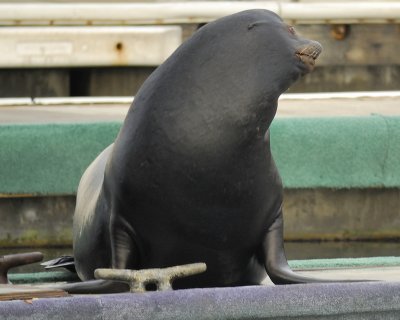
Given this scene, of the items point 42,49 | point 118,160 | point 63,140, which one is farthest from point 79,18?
point 118,160

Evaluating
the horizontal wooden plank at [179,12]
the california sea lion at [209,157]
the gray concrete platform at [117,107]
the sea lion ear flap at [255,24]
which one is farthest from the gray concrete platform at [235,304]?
the horizontal wooden plank at [179,12]

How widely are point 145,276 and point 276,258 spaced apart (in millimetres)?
571

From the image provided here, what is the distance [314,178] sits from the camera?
25.2 feet


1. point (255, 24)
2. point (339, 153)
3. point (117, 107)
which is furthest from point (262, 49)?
point (117, 107)

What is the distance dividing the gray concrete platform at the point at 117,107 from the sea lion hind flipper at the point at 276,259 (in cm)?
323

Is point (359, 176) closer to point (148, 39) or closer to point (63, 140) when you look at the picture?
point (63, 140)

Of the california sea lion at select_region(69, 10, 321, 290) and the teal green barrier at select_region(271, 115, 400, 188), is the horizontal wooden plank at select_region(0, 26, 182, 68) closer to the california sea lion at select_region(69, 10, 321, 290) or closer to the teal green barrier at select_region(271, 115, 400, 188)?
the teal green barrier at select_region(271, 115, 400, 188)

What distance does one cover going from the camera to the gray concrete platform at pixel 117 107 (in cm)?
827

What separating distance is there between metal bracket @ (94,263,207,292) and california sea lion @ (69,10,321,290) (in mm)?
144

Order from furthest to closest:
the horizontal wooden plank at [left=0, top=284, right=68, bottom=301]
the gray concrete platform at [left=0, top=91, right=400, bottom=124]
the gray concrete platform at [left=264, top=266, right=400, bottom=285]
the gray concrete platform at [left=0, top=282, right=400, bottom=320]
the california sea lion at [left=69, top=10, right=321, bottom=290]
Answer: the gray concrete platform at [left=0, top=91, right=400, bottom=124]
the gray concrete platform at [left=264, top=266, right=400, bottom=285]
the california sea lion at [left=69, top=10, right=321, bottom=290]
the horizontal wooden plank at [left=0, top=284, right=68, bottom=301]
the gray concrete platform at [left=0, top=282, right=400, bottom=320]

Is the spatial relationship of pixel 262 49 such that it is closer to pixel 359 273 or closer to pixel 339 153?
pixel 359 273

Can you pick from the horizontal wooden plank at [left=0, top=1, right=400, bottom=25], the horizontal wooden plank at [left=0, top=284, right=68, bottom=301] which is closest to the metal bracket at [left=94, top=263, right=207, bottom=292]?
the horizontal wooden plank at [left=0, top=284, right=68, bottom=301]

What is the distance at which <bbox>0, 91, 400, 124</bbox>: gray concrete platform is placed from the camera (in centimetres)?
827

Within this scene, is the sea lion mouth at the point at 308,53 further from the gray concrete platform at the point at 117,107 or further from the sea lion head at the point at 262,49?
the gray concrete platform at the point at 117,107
